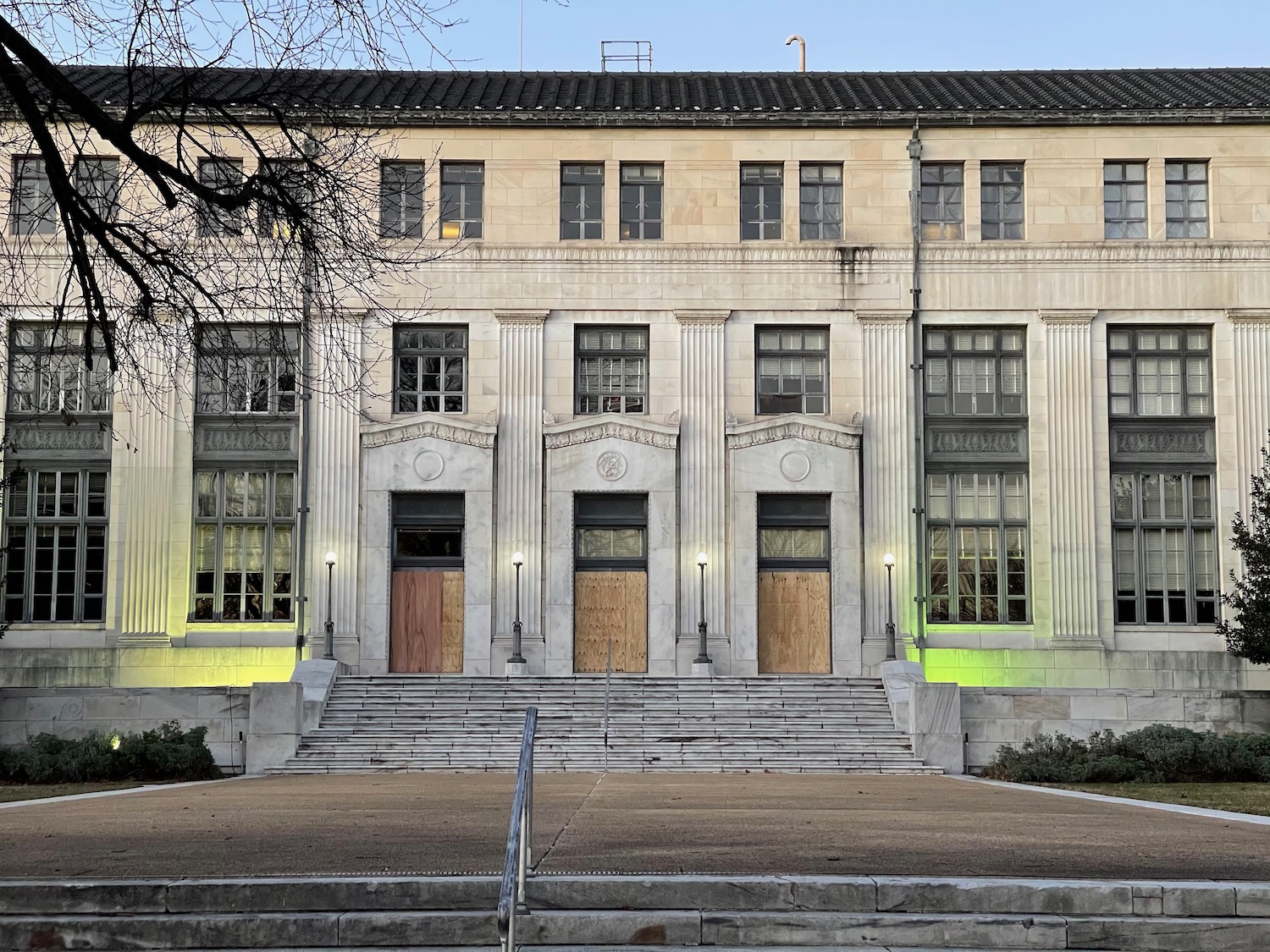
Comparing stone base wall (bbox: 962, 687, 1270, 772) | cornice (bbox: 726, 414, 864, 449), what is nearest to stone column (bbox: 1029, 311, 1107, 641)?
cornice (bbox: 726, 414, 864, 449)

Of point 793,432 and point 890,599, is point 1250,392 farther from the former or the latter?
point 793,432

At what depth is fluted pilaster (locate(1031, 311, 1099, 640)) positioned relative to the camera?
34.7 metres

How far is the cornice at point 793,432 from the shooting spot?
34938 mm

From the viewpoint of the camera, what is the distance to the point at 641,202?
3609 centimetres

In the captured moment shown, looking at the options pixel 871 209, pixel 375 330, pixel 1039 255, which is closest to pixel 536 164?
pixel 375 330

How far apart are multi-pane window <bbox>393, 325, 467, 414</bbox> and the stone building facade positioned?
0.08 metres

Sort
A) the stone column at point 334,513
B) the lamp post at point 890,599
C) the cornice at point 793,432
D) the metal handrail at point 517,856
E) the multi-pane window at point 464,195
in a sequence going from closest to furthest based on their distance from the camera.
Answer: the metal handrail at point 517,856 < the lamp post at point 890,599 < the stone column at point 334,513 < the cornice at point 793,432 < the multi-pane window at point 464,195

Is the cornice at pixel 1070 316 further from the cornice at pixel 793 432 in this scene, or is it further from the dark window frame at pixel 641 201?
the dark window frame at pixel 641 201

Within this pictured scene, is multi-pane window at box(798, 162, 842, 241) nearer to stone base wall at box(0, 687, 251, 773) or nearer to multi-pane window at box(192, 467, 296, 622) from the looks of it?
multi-pane window at box(192, 467, 296, 622)

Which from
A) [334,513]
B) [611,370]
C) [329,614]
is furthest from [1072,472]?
[329,614]

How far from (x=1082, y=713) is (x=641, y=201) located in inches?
626

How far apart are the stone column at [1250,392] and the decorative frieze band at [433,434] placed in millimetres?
17494

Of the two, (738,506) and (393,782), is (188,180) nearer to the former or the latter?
(393,782)

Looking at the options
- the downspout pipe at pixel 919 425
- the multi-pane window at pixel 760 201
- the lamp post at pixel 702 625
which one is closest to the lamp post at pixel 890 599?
the downspout pipe at pixel 919 425
